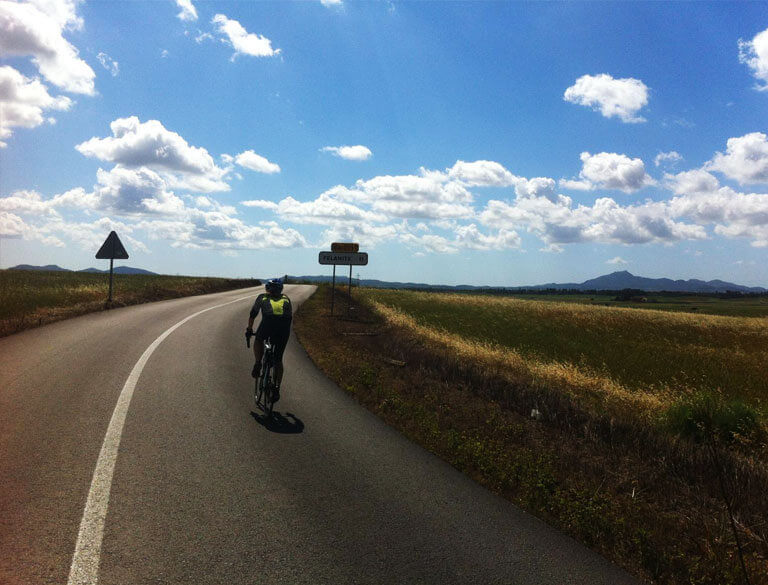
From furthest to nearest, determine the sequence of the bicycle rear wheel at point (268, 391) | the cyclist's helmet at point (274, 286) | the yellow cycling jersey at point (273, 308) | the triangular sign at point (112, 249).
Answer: the triangular sign at point (112, 249), the cyclist's helmet at point (274, 286), the yellow cycling jersey at point (273, 308), the bicycle rear wheel at point (268, 391)

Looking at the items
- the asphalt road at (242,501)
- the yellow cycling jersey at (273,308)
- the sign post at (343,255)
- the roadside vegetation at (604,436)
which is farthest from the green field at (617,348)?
the asphalt road at (242,501)

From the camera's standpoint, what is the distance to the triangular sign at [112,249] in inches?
810

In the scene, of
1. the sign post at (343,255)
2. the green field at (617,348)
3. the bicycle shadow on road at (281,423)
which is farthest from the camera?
the sign post at (343,255)

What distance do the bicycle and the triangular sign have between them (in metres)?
16.1

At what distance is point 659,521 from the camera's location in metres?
4.82

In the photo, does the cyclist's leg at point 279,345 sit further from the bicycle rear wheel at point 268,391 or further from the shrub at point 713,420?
the shrub at point 713,420

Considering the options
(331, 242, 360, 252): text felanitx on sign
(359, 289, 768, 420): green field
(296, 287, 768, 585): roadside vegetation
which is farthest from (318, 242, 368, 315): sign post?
(359, 289, 768, 420): green field

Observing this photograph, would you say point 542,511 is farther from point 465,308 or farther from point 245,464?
point 465,308

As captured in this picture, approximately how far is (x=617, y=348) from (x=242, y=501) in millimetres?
22860

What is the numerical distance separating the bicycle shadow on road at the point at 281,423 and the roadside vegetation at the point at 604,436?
1.57 m

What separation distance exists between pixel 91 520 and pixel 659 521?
5.41m

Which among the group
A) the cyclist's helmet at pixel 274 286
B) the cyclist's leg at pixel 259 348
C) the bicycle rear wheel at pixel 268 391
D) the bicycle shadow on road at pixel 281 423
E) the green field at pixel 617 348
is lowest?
the green field at pixel 617 348

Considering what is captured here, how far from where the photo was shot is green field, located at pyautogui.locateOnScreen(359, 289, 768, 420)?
1488 cm

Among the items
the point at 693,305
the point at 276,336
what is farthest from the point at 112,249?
the point at 693,305
